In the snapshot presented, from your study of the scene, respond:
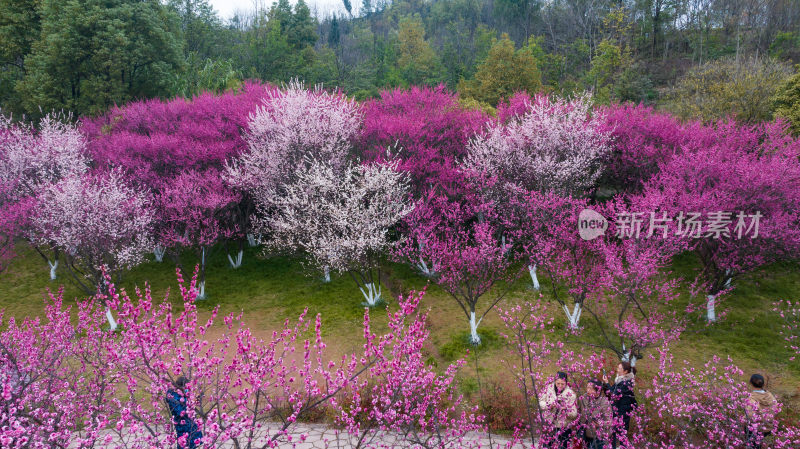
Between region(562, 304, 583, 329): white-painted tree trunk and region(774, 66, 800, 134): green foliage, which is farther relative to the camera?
region(774, 66, 800, 134): green foliage

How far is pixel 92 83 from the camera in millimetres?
29703

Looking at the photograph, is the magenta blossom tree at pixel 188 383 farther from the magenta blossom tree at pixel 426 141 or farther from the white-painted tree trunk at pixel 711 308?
the magenta blossom tree at pixel 426 141

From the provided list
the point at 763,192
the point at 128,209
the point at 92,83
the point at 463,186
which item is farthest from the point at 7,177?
the point at 763,192

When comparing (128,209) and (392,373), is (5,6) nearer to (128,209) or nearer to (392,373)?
(128,209)

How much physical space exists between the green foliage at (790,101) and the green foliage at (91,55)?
39.0 meters

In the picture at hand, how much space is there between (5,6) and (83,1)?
596cm

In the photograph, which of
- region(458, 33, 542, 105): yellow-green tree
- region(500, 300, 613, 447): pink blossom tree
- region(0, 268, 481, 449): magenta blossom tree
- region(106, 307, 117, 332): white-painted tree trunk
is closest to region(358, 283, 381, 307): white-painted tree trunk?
region(500, 300, 613, 447): pink blossom tree

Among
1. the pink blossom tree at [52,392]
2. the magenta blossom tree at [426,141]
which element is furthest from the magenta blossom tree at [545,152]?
the pink blossom tree at [52,392]

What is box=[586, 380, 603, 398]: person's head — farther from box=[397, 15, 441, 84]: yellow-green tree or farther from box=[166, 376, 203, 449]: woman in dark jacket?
box=[397, 15, 441, 84]: yellow-green tree

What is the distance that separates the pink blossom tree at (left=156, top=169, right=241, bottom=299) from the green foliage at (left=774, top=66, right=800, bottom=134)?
2660 cm

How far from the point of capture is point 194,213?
16.5 metres

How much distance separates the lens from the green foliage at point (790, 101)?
2080cm

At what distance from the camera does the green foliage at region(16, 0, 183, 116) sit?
28.3 m

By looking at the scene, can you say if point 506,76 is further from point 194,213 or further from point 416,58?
point 194,213
